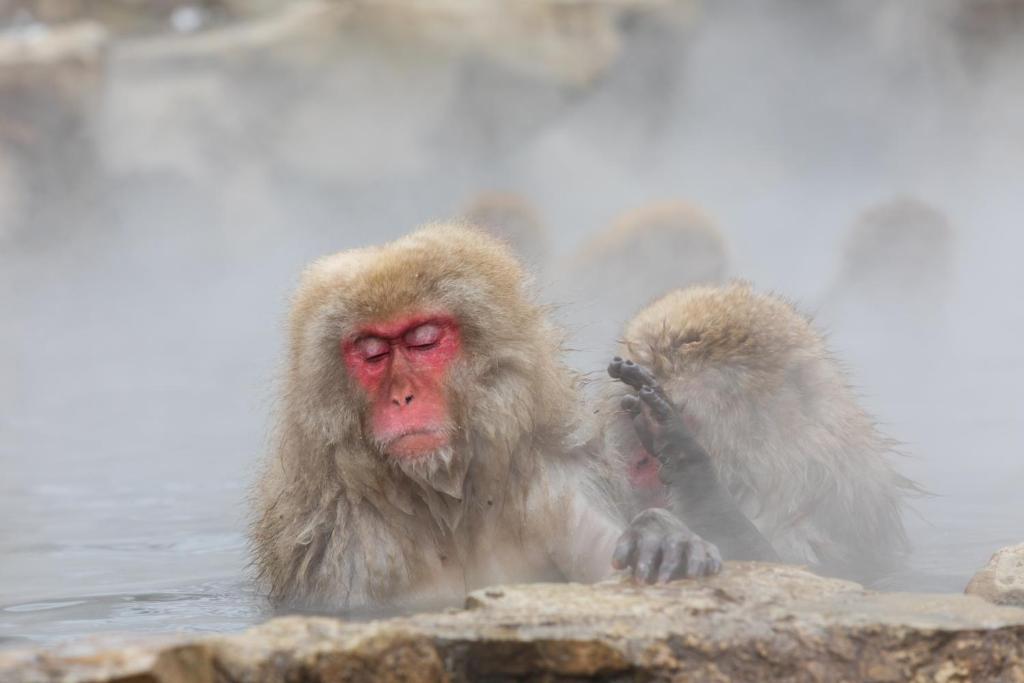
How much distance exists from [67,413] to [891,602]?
7.80 m

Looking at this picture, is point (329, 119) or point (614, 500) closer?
point (614, 500)

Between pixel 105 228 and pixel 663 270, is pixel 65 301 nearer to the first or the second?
pixel 105 228

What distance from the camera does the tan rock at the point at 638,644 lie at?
273cm

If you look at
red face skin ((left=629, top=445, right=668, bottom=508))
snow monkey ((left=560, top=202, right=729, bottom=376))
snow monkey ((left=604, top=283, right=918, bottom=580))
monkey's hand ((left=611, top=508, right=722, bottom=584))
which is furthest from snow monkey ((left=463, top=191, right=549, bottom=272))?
monkey's hand ((left=611, top=508, right=722, bottom=584))

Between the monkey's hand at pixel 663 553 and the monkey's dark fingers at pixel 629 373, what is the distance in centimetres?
62

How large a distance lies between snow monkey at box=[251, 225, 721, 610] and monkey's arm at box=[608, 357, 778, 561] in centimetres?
19

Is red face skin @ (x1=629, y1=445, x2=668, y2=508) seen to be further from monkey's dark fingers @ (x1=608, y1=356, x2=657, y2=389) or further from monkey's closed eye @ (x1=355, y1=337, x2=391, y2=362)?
monkey's closed eye @ (x1=355, y1=337, x2=391, y2=362)

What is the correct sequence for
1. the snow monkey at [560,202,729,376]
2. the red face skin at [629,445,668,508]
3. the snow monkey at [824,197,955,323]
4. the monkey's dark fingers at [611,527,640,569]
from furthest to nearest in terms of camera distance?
1. the snow monkey at [824,197,955,323]
2. the snow monkey at [560,202,729,376]
3. the red face skin at [629,445,668,508]
4. the monkey's dark fingers at [611,527,640,569]

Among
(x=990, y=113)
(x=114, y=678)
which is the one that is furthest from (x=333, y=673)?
(x=990, y=113)

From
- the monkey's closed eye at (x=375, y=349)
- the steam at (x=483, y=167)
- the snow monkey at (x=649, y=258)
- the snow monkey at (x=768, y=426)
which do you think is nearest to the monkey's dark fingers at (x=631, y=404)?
the snow monkey at (x=768, y=426)


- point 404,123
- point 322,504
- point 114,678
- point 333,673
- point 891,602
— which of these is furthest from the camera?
point 404,123

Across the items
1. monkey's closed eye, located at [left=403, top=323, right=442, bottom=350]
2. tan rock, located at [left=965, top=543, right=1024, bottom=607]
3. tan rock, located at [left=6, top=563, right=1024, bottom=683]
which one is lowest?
tan rock, located at [left=6, top=563, right=1024, bottom=683]

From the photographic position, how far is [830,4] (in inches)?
629

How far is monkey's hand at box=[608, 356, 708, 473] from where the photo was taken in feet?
13.9
